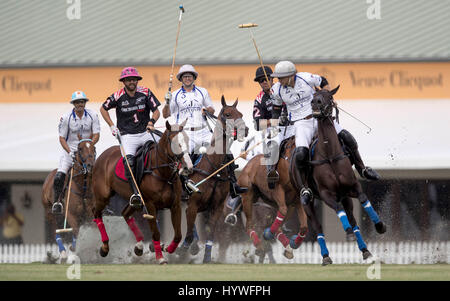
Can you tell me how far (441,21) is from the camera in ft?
83.7

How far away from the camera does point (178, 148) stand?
1484cm

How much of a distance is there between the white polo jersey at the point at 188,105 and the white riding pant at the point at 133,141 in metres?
0.91

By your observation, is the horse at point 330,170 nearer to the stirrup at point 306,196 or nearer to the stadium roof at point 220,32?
the stirrup at point 306,196

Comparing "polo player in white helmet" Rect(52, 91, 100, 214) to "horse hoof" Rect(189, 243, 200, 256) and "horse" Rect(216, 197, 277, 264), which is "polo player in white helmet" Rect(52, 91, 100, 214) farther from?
"horse" Rect(216, 197, 277, 264)

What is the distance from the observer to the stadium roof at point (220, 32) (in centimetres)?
2512

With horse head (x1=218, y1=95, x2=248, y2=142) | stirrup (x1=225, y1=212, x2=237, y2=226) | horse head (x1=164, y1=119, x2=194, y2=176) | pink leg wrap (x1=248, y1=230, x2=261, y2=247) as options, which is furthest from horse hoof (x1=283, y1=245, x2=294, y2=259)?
horse head (x1=164, y1=119, x2=194, y2=176)

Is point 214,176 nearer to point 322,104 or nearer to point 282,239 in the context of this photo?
point 282,239

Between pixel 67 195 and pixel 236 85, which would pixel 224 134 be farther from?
pixel 236 85

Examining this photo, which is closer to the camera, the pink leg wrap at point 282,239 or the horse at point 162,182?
the horse at point 162,182

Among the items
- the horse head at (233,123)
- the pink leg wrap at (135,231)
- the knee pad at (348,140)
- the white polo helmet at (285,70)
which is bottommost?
the pink leg wrap at (135,231)

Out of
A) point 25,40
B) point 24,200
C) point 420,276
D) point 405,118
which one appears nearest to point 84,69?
point 25,40

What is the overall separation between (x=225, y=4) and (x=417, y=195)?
6785mm

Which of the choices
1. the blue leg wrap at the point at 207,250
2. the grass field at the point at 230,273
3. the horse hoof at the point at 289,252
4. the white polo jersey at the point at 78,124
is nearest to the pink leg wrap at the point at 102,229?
the grass field at the point at 230,273

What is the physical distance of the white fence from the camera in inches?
761
